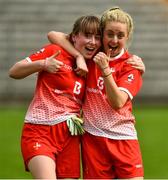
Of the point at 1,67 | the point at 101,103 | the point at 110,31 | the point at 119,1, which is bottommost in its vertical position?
the point at 1,67

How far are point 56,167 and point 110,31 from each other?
1.15 meters

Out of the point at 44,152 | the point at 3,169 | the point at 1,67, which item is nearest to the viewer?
the point at 44,152

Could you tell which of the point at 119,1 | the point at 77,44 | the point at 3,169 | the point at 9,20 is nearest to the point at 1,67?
the point at 9,20

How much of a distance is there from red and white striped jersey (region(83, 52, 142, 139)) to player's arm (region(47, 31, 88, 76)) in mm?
123

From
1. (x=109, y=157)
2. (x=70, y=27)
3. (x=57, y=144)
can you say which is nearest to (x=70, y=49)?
(x=57, y=144)

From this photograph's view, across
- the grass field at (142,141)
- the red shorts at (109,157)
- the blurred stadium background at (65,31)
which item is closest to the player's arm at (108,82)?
the red shorts at (109,157)

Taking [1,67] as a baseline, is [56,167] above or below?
above

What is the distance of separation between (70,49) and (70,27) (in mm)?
12861

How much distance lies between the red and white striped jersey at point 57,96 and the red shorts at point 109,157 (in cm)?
27

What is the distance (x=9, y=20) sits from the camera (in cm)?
2036

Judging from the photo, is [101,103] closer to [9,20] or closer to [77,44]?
[77,44]

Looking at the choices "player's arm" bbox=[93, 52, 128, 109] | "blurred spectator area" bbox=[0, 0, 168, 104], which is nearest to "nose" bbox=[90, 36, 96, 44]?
"player's arm" bbox=[93, 52, 128, 109]

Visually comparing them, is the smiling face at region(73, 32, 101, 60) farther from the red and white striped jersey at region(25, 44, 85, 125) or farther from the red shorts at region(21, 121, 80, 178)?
the red shorts at region(21, 121, 80, 178)

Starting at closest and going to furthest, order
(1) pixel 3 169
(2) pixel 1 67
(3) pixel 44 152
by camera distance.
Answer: (3) pixel 44 152
(1) pixel 3 169
(2) pixel 1 67
